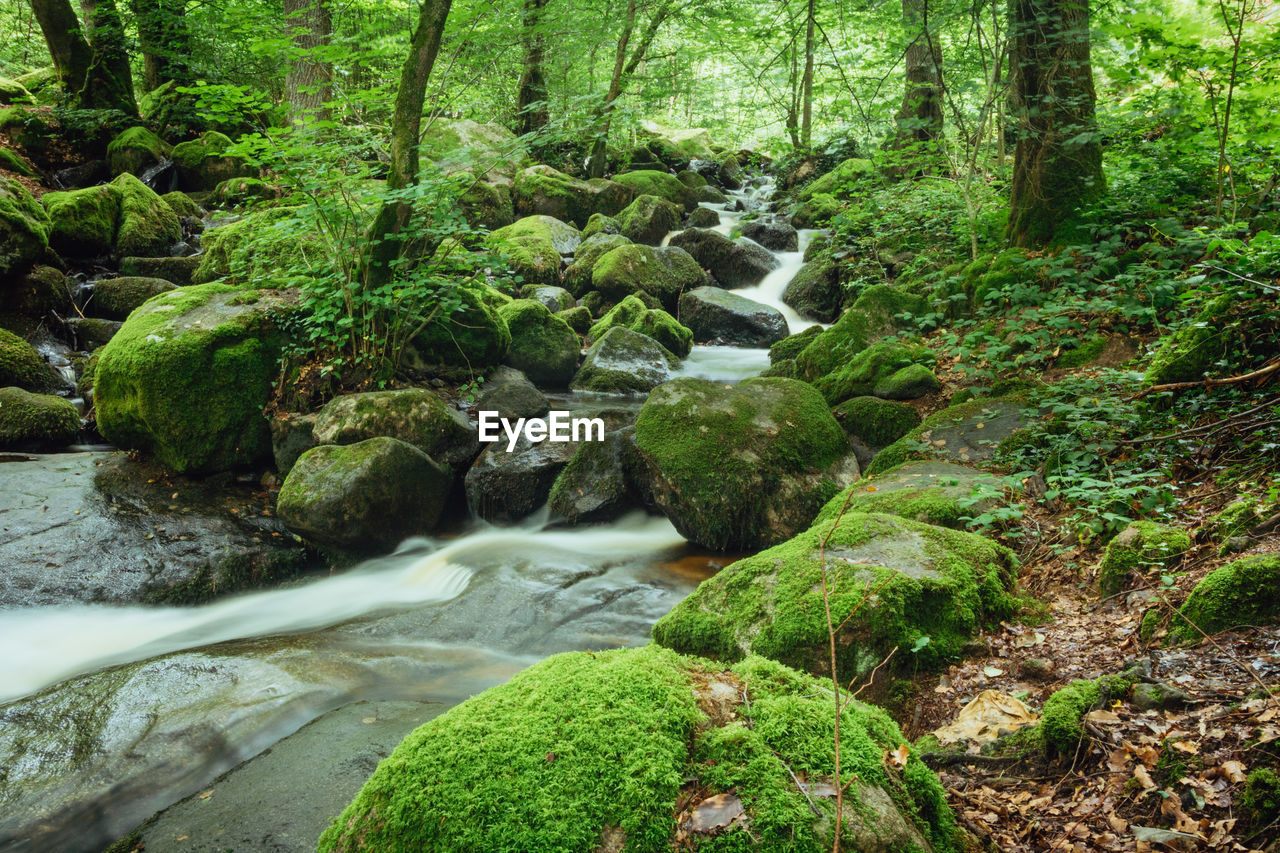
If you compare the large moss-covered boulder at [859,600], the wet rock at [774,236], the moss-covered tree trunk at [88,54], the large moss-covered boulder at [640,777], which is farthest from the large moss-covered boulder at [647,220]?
the large moss-covered boulder at [640,777]

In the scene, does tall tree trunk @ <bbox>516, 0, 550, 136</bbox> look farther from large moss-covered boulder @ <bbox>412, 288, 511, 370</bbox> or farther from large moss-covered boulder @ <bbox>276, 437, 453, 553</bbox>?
large moss-covered boulder @ <bbox>276, 437, 453, 553</bbox>

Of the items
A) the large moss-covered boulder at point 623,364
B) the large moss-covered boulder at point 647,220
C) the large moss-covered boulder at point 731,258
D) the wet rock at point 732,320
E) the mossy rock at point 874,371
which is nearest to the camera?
the mossy rock at point 874,371

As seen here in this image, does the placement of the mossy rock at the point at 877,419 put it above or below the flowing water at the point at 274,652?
above

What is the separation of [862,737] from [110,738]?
390 cm

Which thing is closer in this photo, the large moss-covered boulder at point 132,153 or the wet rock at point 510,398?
the wet rock at point 510,398

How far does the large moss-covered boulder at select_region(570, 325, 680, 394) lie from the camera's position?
33.3 ft

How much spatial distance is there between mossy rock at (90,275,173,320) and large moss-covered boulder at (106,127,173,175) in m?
5.98

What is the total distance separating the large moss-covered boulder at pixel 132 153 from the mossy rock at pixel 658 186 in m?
10.2

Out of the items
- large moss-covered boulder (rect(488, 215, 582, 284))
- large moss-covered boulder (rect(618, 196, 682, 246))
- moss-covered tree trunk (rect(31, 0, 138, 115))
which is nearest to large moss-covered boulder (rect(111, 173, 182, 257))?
moss-covered tree trunk (rect(31, 0, 138, 115))

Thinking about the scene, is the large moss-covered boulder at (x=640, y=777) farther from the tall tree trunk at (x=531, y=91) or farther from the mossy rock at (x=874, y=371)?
the tall tree trunk at (x=531, y=91)

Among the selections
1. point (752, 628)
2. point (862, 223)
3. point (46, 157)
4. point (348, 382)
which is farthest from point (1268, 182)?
point (46, 157)

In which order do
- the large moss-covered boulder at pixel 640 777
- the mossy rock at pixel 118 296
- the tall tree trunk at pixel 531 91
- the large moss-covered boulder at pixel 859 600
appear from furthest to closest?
the tall tree trunk at pixel 531 91, the mossy rock at pixel 118 296, the large moss-covered boulder at pixel 859 600, the large moss-covered boulder at pixel 640 777

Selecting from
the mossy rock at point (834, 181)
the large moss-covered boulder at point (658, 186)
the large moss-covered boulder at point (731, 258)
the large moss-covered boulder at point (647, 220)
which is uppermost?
the large moss-covered boulder at point (658, 186)

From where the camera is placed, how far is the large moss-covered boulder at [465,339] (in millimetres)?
8523
